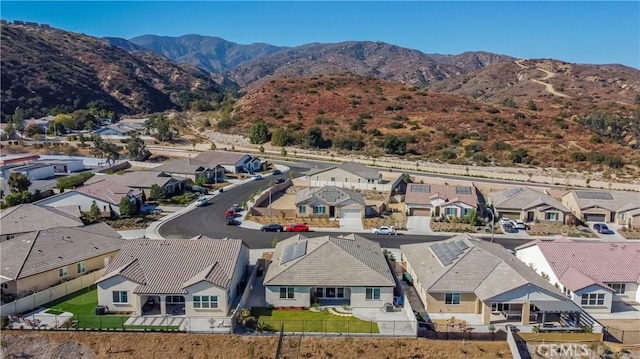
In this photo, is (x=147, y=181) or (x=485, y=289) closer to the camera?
(x=485, y=289)

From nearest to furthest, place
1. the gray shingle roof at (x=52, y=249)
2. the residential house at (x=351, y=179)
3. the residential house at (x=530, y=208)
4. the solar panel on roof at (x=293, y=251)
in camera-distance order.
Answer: the gray shingle roof at (x=52, y=249)
the solar panel on roof at (x=293, y=251)
the residential house at (x=530, y=208)
the residential house at (x=351, y=179)

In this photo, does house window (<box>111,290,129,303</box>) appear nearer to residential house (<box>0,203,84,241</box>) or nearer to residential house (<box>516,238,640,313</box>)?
residential house (<box>0,203,84,241</box>)

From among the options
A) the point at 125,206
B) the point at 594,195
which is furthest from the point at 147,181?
the point at 594,195

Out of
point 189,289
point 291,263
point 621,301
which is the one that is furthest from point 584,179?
point 189,289

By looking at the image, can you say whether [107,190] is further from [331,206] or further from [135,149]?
[135,149]

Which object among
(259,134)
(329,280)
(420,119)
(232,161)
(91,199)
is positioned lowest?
(329,280)

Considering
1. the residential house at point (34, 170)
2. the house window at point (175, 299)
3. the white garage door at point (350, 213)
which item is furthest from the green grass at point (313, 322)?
the residential house at point (34, 170)

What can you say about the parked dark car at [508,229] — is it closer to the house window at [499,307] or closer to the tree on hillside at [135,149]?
the house window at [499,307]

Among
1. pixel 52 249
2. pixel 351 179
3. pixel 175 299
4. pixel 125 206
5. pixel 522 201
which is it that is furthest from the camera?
pixel 351 179
